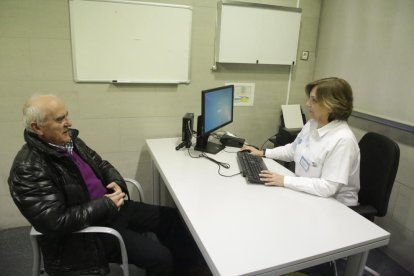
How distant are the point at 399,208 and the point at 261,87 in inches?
56.5

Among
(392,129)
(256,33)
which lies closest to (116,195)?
(256,33)

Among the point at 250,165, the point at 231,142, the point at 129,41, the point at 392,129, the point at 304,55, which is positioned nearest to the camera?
the point at 250,165

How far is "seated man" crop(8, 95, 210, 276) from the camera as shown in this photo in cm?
125

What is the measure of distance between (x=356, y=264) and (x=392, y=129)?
3.83 ft

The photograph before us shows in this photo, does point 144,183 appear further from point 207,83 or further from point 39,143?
point 39,143

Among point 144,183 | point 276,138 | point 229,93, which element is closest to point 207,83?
point 229,93

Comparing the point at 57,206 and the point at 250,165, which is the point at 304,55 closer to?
the point at 250,165

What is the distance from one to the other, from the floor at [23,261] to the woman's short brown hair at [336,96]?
1060 mm

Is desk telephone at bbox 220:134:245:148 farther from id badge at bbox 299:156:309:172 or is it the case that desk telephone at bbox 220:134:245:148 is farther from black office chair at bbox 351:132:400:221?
black office chair at bbox 351:132:400:221

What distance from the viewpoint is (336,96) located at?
1.60m

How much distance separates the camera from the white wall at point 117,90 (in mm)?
2035

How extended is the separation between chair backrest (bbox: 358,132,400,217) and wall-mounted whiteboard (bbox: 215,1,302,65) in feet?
3.79

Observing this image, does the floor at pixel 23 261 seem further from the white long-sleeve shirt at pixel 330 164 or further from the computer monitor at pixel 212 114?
the computer monitor at pixel 212 114

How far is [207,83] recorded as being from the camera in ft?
8.36
